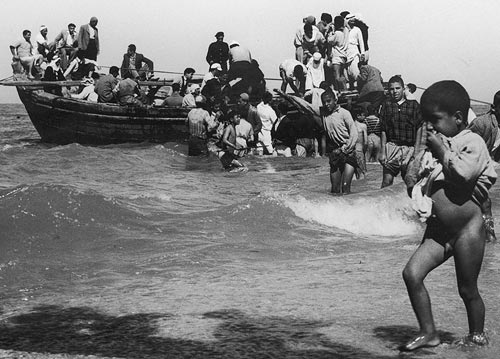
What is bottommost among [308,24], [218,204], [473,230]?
[218,204]

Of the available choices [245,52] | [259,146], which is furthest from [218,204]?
[245,52]

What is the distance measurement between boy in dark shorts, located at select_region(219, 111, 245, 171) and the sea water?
1.99 m

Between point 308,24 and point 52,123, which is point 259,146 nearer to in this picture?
point 308,24

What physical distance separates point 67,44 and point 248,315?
20.0 m

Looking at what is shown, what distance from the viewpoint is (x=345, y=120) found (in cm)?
1220

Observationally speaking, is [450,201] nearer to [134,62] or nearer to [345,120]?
[345,120]

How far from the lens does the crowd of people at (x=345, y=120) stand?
195 inches

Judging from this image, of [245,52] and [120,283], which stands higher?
[245,52]

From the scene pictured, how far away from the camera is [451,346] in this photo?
524 cm

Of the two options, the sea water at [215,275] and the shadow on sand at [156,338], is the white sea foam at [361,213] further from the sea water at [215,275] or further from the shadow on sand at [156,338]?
the shadow on sand at [156,338]

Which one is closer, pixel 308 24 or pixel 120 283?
pixel 120 283

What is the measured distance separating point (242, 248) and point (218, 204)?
4.64 m

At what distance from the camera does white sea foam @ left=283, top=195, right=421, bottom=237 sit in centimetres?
1143

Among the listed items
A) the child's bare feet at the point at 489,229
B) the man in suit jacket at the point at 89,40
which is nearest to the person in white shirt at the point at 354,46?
the man in suit jacket at the point at 89,40
